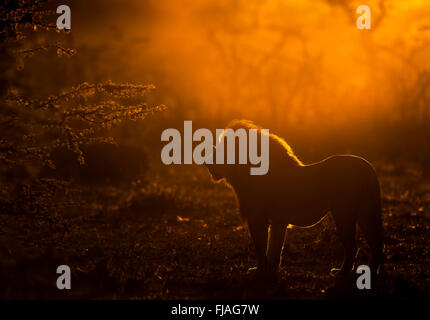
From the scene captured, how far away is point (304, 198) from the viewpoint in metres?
7.14

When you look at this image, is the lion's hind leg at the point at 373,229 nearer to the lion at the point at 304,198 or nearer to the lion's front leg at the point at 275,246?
the lion at the point at 304,198

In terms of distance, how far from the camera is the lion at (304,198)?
6949mm

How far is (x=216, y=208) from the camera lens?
579 inches

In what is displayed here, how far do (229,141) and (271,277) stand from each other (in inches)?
65.8

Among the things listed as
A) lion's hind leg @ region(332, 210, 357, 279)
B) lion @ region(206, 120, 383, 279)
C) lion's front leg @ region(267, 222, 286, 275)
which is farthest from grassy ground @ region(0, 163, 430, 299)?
lion @ region(206, 120, 383, 279)

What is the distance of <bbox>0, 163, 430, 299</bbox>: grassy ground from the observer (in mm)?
7215

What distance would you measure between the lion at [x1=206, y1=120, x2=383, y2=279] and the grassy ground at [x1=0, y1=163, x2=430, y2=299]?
520 mm

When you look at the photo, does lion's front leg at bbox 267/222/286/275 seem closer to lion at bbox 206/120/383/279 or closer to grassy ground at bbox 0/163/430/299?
lion at bbox 206/120/383/279

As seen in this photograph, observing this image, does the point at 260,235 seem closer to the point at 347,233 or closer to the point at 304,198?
the point at 304,198

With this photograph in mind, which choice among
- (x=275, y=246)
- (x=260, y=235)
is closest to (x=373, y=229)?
(x=275, y=246)

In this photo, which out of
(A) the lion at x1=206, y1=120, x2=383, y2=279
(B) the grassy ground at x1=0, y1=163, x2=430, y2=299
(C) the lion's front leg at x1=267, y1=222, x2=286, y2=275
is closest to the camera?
(A) the lion at x1=206, y1=120, x2=383, y2=279

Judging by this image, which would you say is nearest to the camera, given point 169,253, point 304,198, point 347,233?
point 347,233

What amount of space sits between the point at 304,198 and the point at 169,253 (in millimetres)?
3290
